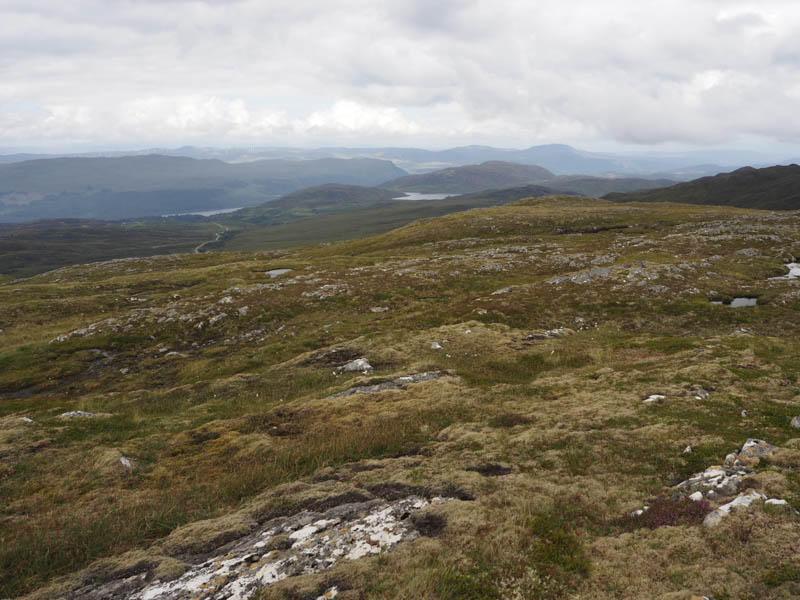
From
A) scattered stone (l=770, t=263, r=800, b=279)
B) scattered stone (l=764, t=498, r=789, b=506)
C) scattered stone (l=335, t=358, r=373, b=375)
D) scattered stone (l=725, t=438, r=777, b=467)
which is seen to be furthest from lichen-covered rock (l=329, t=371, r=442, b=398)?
scattered stone (l=770, t=263, r=800, b=279)

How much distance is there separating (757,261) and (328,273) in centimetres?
7395

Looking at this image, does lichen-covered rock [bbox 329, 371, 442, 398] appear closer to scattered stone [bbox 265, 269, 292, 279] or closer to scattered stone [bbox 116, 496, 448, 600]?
scattered stone [bbox 116, 496, 448, 600]

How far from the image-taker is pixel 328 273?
252 feet

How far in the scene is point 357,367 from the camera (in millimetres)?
34844

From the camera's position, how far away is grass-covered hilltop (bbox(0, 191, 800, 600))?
1098 cm

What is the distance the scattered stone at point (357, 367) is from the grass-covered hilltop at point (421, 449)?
53 cm

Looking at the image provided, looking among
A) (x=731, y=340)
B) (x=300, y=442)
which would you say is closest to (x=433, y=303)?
(x=731, y=340)

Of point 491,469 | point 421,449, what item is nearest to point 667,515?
point 491,469

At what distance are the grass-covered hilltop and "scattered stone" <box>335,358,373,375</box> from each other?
53cm

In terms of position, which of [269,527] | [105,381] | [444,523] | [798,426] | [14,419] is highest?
[798,426]

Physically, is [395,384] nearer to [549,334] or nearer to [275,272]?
[549,334]

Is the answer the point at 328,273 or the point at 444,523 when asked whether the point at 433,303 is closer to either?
the point at 328,273

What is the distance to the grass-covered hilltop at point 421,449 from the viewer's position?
1098 cm

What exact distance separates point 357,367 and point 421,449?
52.3ft
